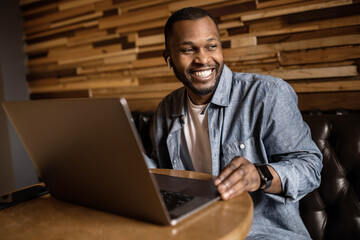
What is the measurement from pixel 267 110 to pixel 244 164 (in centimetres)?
39

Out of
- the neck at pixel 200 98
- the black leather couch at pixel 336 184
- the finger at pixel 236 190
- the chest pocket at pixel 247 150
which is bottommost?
the black leather couch at pixel 336 184

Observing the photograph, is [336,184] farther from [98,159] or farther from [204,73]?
[98,159]

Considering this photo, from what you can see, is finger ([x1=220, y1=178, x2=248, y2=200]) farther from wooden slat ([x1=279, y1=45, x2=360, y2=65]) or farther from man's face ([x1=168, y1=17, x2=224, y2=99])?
wooden slat ([x1=279, y1=45, x2=360, y2=65])

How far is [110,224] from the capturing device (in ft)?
2.60

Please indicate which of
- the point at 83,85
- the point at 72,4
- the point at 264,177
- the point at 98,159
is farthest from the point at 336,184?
the point at 72,4

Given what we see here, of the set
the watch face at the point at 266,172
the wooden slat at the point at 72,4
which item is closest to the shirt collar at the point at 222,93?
the watch face at the point at 266,172

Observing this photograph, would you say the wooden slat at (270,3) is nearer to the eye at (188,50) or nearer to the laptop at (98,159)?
the eye at (188,50)

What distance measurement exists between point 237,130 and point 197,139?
0.24m

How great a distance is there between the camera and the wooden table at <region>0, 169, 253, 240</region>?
72cm

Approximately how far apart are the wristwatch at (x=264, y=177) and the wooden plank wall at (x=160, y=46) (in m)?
1.01

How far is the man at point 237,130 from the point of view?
114 cm

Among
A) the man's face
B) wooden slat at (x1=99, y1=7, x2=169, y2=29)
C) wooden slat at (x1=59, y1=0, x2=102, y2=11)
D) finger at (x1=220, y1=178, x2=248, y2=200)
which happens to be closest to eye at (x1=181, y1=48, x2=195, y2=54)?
the man's face

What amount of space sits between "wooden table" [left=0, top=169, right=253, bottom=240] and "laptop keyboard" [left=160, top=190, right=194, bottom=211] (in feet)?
0.22

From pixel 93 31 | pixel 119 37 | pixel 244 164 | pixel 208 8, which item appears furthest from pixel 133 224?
pixel 93 31
